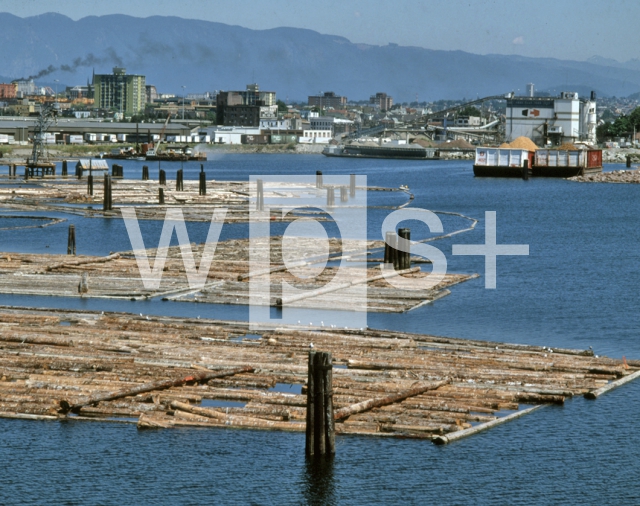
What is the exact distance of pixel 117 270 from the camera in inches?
1373

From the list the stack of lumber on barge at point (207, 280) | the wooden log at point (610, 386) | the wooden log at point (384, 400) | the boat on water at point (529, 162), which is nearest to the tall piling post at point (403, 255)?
the stack of lumber on barge at point (207, 280)

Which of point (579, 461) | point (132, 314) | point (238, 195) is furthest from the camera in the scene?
point (238, 195)

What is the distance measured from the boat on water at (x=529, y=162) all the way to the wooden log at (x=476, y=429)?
100m

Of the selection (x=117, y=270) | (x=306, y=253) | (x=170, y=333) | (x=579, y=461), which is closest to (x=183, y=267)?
(x=117, y=270)

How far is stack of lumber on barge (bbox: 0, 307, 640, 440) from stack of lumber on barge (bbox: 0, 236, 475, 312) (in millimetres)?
4372

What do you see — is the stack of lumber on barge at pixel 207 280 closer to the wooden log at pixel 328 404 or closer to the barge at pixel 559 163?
the wooden log at pixel 328 404

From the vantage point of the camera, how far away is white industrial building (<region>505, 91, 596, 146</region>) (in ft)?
552

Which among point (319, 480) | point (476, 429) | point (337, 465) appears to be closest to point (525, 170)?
point (476, 429)

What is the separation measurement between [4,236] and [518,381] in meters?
34.6

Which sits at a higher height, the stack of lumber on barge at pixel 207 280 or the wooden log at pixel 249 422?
the stack of lumber on barge at pixel 207 280

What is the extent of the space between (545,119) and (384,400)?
517 ft

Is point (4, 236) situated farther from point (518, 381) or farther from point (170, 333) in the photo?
point (518, 381)

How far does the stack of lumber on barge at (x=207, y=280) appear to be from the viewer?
30.1 m

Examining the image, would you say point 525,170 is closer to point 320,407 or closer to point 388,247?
point 388,247
